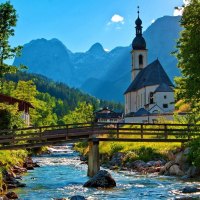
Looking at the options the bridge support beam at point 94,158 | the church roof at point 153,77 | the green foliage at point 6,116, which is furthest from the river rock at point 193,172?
the church roof at point 153,77

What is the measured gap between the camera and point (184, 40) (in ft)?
90.3

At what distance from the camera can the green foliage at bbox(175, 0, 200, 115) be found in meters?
26.0

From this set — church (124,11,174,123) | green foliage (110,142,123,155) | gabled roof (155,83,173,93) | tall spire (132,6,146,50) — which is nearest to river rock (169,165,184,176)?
green foliage (110,142,123,155)

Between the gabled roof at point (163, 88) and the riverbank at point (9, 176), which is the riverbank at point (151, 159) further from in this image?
the gabled roof at point (163, 88)

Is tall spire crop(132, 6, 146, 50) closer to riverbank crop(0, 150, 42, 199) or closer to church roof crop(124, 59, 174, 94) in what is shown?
church roof crop(124, 59, 174, 94)

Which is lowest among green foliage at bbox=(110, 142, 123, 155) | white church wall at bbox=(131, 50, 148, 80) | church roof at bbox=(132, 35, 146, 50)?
green foliage at bbox=(110, 142, 123, 155)

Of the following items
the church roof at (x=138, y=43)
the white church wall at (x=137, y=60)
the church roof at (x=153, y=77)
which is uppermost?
the church roof at (x=138, y=43)

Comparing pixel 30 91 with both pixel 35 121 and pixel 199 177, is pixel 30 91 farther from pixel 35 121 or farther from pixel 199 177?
pixel 199 177

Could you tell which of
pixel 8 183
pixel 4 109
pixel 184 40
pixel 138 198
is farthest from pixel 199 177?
pixel 4 109

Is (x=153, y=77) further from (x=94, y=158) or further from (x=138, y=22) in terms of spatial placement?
(x=94, y=158)

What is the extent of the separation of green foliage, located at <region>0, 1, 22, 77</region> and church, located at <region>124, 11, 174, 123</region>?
51634mm

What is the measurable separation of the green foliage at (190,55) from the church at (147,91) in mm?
63018

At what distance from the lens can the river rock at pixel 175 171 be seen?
125ft

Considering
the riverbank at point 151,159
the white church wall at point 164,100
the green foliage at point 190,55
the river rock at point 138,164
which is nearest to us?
the green foliage at point 190,55
